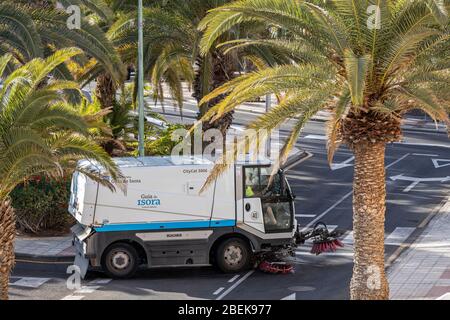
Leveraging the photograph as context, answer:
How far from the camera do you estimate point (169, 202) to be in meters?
21.6

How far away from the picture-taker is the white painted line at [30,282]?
21016mm

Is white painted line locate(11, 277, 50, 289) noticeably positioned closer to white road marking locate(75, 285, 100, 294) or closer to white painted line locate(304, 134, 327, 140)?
white road marking locate(75, 285, 100, 294)

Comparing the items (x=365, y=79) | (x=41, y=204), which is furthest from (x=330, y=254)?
(x=365, y=79)

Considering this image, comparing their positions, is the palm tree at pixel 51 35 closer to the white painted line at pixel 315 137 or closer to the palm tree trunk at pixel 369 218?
the palm tree trunk at pixel 369 218

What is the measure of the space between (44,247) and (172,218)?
12.9 feet

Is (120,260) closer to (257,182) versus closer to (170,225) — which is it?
(170,225)

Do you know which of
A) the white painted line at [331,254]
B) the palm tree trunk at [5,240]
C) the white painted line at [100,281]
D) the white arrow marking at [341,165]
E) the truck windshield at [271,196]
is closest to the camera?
the palm tree trunk at [5,240]

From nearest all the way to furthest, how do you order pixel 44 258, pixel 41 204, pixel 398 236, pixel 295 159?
pixel 44 258 → pixel 41 204 → pixel 398 236 → pixel 295 159

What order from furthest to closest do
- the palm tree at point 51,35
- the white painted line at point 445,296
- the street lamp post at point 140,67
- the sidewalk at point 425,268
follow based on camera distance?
the street lamp post at point 140,67
the palm tree at point 51,35
the sidewalk at point 425,268
the white painted line at point 445,296

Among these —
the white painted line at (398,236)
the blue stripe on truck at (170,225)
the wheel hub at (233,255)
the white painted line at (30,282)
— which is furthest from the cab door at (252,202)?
the white painted line at (30,282)

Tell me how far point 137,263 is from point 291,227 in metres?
3.47

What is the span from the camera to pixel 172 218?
71.1 ft

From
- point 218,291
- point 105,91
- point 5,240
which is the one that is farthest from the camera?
→ point 105,91

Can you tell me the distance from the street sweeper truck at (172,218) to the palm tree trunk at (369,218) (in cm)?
567
